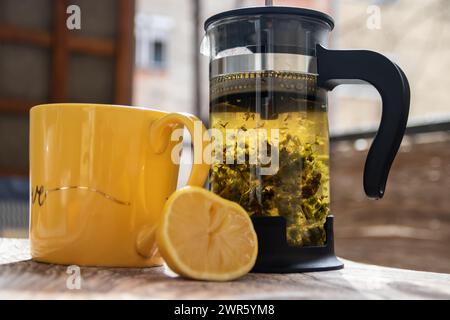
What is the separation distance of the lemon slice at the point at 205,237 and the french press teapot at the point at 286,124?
4 cm

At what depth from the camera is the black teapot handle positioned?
0.61 metres

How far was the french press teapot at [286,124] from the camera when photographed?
2.03 feet

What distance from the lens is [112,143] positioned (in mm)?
626

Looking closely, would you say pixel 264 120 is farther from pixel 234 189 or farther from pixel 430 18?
pixel 430 18

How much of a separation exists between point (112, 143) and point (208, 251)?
15 cm

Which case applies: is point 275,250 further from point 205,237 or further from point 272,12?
point 272,12

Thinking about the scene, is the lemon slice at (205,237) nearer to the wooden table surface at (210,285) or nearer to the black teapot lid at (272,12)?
the wooden table surface at (210,285)

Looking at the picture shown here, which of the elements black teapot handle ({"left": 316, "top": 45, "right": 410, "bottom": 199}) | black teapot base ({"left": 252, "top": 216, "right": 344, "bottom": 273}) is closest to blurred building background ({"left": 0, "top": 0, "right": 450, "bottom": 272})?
black teapot handle ({"left": 316, "top": 45, "right": 410, "bottom": 199})

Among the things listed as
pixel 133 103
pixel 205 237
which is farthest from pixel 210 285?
pixel 133 103

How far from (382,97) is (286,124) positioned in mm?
97

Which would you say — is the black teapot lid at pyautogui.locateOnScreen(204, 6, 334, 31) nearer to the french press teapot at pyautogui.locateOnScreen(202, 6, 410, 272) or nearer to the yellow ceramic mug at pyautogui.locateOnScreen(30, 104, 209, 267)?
the french press teapot at pyautogui.locateOnScreen(202, 6, 410, 272)

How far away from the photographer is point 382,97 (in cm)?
62

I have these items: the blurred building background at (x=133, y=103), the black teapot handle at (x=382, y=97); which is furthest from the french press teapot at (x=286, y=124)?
the blurred building background at (x=133, y=103)

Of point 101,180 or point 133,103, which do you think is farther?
point 133,103
